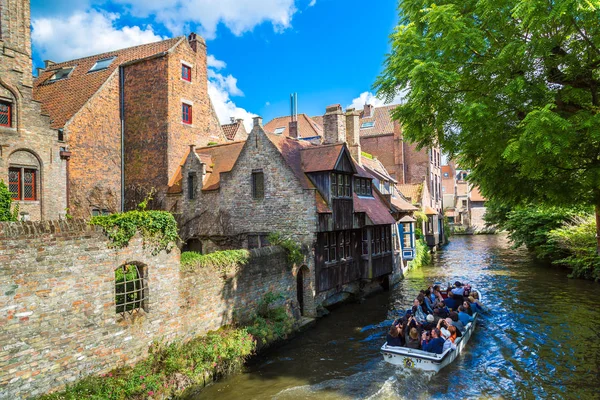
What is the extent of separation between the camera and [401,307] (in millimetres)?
19562

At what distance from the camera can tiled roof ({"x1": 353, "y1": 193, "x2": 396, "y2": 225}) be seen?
20.2 m

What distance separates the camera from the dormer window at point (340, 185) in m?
17.8

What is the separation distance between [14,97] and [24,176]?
311 cm

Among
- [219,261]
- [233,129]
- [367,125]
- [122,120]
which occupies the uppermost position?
[367,125]

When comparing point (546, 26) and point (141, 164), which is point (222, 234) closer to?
point (141, 164)

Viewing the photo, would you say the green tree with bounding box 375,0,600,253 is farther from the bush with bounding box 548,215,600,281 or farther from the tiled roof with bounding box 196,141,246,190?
the bush with bounding box 548,215,600,281

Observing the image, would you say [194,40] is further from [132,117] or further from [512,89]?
[512,89]

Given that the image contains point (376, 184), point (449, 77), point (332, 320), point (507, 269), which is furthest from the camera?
point (507, 269)

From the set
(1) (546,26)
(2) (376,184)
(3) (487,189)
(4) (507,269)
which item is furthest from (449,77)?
(4) (507,269)

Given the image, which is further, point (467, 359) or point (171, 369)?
point (467, 359)

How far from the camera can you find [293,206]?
17.2m

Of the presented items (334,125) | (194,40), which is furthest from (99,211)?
(334,125)

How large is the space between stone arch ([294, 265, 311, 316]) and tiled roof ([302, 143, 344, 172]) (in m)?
4.20

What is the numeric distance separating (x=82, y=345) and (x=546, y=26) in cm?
1178
